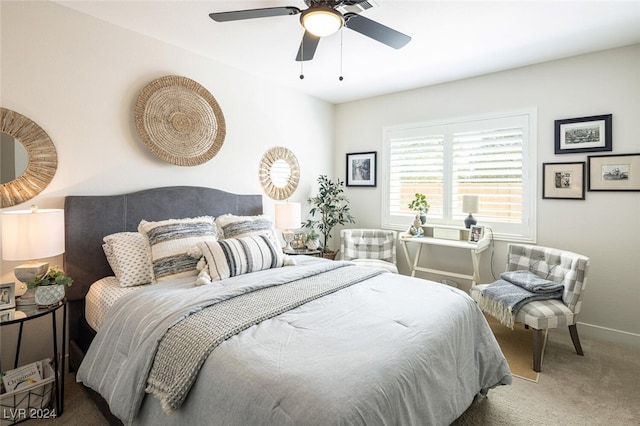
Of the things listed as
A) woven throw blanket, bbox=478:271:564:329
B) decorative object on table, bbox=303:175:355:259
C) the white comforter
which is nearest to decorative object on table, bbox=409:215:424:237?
decorative object on table, bbox=303:175:355:259

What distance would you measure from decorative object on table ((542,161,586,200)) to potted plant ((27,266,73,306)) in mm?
4085

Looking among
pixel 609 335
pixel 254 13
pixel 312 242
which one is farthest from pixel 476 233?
pixel 254 13

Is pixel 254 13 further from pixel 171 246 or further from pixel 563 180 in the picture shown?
pixel 563 180

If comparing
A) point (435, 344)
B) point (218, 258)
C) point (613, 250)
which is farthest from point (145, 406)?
point (613, 250)

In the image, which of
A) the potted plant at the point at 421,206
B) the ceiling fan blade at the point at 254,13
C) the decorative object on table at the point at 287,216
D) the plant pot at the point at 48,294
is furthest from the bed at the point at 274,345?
the potted plant at the point at 421,206

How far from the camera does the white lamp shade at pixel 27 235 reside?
195 cm

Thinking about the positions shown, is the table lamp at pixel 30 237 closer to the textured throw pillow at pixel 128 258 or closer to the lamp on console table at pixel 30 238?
the lamp on console table at pixel 30 238

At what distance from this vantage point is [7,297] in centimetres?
199

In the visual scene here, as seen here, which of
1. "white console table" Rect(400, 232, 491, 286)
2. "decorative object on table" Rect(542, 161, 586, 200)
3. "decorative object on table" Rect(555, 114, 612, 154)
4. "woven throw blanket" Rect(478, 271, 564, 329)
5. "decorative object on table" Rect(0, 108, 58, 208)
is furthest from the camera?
"white console table" Rect(400, 232, 491, 286)

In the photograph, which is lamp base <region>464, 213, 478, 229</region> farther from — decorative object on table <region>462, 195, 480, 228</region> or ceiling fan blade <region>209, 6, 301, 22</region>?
ceiling fan blade <region>209, 6, 301, 22</region>

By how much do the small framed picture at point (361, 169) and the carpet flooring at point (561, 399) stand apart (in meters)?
2.81

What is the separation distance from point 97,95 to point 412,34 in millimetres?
2563

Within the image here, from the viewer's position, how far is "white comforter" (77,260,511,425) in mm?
1172

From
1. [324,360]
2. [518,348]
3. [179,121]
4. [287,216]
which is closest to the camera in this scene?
[324,360]
